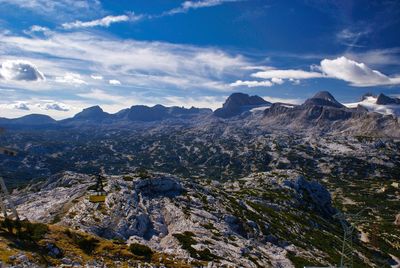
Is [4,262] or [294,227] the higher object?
[4,262]

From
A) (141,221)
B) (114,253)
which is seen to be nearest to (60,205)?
(141,221)

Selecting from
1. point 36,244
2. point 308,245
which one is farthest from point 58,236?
point 308,245

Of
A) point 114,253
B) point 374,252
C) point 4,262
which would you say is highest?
point 4,262

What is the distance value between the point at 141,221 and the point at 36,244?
1865 inches

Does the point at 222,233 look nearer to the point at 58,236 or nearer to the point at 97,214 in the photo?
the point at 97,214

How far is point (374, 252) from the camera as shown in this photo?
14812cm

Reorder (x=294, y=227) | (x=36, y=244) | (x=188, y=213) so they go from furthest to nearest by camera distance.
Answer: (x=294, y=227) < (x=188, y=213) < (x=36, y=244)

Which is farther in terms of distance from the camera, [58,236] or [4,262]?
[58,236]

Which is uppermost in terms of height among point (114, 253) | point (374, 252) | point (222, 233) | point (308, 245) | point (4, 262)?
point (4, 262)

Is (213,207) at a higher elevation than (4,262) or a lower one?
lower

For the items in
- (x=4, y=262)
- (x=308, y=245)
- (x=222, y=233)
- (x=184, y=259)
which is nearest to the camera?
A: (x=4, y=262)

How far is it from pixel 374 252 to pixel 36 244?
143 meters

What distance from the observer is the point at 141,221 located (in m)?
92.2

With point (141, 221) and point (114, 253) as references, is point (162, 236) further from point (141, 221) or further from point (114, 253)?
point (114, 253)
